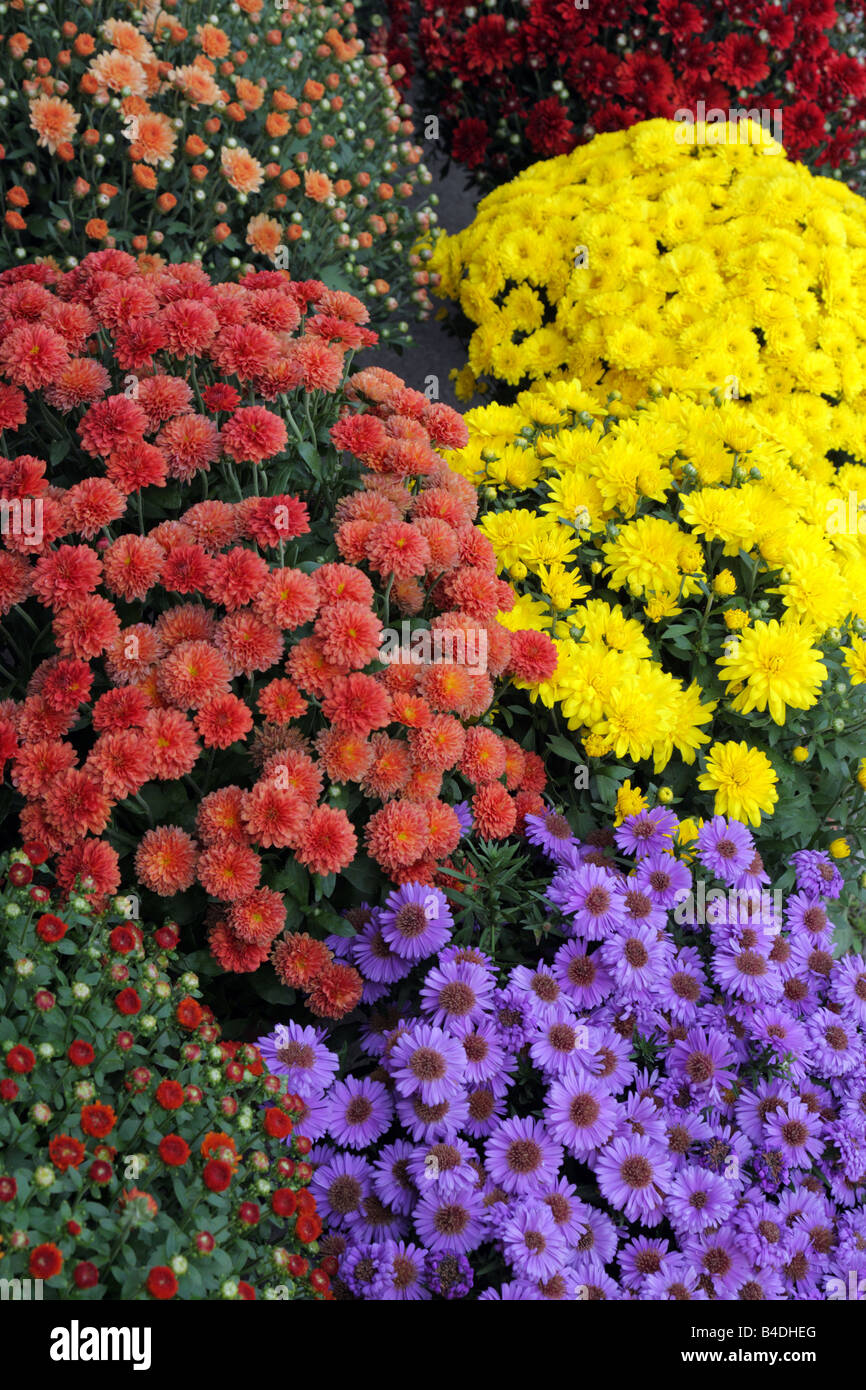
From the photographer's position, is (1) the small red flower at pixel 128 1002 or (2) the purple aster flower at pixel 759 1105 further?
(2) the purple aster flower at pixel 759 1105

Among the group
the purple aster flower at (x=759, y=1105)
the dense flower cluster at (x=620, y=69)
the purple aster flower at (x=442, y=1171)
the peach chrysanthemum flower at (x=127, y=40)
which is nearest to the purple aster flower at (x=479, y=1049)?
the purple aster flower at (x=442, y=1171)

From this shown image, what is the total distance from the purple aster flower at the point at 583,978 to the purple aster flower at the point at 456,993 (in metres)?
0.16

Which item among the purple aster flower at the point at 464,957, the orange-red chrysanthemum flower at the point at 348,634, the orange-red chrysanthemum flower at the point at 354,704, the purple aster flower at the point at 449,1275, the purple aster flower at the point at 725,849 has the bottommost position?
the purple aster flower at the point at 449,1275

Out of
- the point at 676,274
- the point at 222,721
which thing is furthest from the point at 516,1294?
the point at 676,274

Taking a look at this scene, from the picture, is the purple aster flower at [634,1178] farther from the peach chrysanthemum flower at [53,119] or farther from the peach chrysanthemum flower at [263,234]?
the peach chrysanthemum flower at [53,119]

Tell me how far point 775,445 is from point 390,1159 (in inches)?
77.5

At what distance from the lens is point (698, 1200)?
186 centimetres

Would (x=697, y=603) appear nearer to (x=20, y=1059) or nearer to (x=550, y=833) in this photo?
(x=550, y=833)

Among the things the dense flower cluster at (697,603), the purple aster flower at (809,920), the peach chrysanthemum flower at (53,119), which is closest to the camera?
the purple aster flower at (809,920)

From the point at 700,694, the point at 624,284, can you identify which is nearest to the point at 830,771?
the point at 700,694

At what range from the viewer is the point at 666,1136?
6.33ft

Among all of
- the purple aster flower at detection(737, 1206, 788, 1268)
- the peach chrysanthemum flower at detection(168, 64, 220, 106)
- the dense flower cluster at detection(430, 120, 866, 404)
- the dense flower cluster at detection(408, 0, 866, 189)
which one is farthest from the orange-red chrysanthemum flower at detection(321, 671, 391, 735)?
the dense flower cluster at detection(408, 0, 866, 189)

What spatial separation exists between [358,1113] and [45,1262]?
0.68 meters

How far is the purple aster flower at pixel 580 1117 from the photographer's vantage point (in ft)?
6.08
